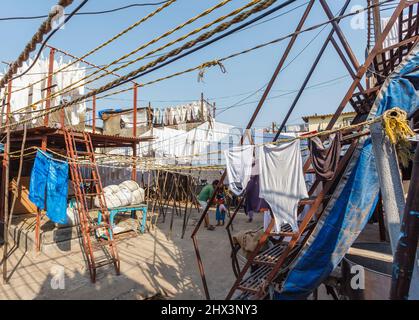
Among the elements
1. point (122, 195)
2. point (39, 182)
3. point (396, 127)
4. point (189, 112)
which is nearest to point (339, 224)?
point (396, 127)

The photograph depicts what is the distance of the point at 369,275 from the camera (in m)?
3.83

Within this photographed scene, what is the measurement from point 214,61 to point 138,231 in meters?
9.31

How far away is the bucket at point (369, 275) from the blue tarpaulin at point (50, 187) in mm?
7519

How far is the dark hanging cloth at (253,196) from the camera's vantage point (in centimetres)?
502

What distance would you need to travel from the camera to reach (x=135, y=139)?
11664 millimetres

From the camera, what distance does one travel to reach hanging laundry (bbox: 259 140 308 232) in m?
3.86

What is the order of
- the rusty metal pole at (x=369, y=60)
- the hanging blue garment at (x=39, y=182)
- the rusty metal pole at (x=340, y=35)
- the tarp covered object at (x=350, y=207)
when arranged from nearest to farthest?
the tarp covered object at (x=350, y=207) < the rusty metal pole at (x=369, y=60) < the rusty metal pole at (x=340, y=35) < the hanging blue garment at (x=39, y=182)

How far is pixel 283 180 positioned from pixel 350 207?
3.31ft

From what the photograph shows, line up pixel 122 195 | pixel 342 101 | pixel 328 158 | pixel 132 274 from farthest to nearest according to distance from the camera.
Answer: pixel 122 195
pixel 132 274
pixel 342 101
pixel 328 158

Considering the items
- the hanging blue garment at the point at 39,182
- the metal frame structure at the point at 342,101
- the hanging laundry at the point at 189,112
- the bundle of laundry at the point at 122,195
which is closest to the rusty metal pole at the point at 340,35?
the metal frame structure at the point at 342,101

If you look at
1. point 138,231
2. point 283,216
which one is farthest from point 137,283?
point 138,231

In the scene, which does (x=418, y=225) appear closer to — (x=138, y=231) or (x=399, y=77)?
(x=399, y=77)

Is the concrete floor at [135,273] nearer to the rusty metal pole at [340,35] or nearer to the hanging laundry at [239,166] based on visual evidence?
the hanging laundry at [239,166]

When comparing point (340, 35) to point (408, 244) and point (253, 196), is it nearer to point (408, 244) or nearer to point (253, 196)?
point (253, 196)
